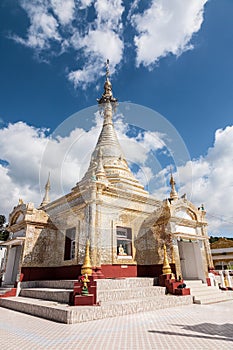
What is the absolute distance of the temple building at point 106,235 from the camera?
1246 cm

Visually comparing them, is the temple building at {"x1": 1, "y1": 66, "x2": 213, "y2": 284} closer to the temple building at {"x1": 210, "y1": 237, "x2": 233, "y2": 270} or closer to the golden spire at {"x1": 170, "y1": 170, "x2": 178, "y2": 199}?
the golden spire at {"x1": 170, "y1": 170, "x2": 178, "y2": 199}

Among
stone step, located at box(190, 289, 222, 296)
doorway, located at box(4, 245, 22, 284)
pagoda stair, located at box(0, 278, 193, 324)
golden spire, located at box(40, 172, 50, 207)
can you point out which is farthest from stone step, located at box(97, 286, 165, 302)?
golden spire, located at box(40, 172, 50, 207)

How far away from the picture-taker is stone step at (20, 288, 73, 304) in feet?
30.1

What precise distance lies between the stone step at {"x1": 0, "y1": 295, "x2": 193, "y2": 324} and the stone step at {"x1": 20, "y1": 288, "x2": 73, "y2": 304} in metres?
0.40

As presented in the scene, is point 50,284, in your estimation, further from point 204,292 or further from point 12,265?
point 204,292

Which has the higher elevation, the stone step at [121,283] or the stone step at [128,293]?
the stone step at [121,283]

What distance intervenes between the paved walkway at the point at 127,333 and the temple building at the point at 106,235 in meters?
4.15

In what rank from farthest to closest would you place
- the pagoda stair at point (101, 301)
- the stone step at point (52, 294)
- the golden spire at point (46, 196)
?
the golden spire at point (46, 196), the stone step at point (52, 294), the pagoda stair at point (101, 301)

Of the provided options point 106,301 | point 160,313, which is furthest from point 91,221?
point 160,313

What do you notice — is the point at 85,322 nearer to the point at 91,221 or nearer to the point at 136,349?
the point at 136,349

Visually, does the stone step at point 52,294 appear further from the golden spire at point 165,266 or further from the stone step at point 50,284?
the golden spire at point 165,266

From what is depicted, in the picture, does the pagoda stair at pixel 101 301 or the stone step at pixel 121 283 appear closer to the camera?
the pagoda stair at pixel 101 301

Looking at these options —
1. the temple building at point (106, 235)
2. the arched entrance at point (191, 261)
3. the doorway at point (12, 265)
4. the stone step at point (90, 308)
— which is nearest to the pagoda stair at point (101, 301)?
the stone step at point (90, 308)

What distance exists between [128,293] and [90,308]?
260 centimetres
